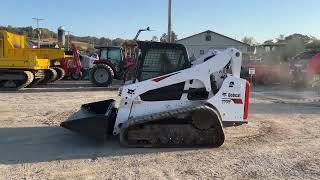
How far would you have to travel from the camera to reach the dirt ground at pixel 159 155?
6.82 meters

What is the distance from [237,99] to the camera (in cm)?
880

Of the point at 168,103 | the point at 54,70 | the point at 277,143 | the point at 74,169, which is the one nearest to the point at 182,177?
the point at 74,169

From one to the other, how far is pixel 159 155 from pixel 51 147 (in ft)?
6.61

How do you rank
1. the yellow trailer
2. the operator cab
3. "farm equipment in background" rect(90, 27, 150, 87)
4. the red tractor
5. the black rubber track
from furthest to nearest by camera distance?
"farm equipment in background" rect(90, 27, 150, 87), the red tractor, the yellow trailer, the operator cab, the black rubber track

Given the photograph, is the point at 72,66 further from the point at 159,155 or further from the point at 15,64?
the point at 159,155

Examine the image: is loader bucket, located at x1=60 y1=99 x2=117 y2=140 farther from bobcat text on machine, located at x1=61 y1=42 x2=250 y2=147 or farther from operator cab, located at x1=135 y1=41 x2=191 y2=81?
operator cab, located at x1=135 y1=41 x2=191 y2=81

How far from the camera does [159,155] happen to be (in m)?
7.86

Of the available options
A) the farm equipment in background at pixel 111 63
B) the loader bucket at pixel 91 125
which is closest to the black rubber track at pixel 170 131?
the loader bucket at pixel 91 125

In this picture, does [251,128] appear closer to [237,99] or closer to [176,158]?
[237,99]

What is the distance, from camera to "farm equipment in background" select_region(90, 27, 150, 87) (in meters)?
22.3

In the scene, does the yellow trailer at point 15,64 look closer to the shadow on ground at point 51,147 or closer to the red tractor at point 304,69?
the shadow on ground at point 51,147

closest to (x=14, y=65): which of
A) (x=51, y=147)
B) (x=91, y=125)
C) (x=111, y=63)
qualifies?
(x=111, y=63)

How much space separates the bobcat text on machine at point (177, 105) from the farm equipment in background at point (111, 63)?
1253 cm

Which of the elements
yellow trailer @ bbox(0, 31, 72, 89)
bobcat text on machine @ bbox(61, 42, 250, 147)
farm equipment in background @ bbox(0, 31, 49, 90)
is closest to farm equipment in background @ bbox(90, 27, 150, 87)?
yellow trailer @ bbox(0, 31, 72, 89)
